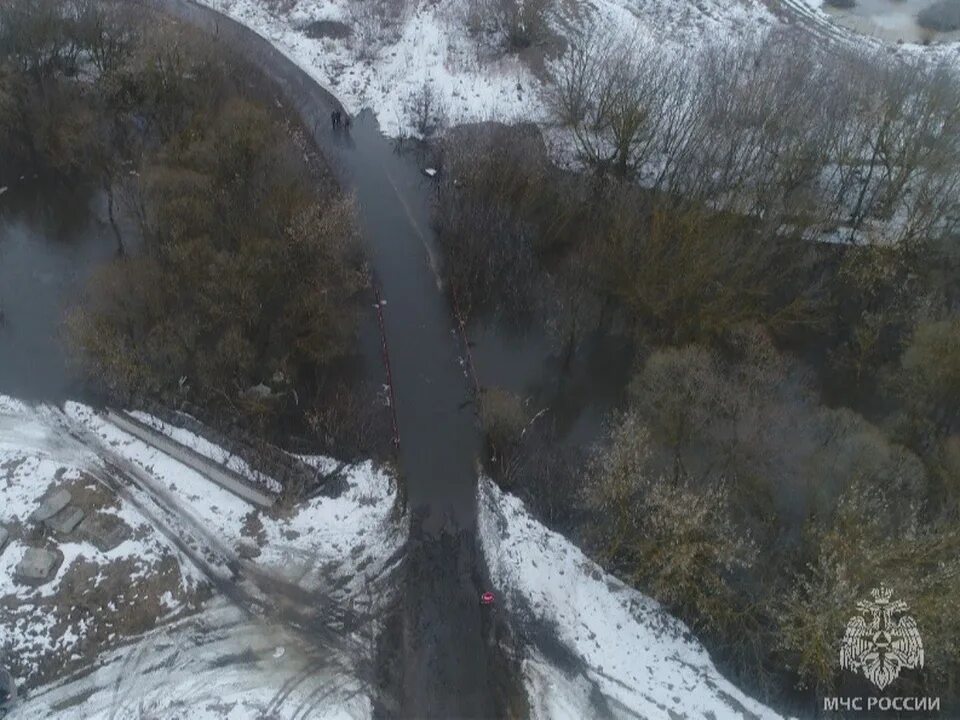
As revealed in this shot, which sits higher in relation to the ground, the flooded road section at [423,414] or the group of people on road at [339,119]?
the group of people on road at [339,119]

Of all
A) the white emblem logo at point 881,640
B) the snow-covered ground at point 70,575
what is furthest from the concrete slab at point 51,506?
the white emblem logo at point 881,640

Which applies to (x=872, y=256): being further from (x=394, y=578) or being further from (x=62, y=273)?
(x=62, y=273)

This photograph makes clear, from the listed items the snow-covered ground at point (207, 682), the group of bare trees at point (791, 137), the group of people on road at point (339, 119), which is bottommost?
the snow-covered ground at point (207, 682)

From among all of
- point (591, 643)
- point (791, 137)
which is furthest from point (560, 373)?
point (791, 137)

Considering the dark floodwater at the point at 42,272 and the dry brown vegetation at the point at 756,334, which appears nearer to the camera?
the dry brown vegetation at the point at 756,334

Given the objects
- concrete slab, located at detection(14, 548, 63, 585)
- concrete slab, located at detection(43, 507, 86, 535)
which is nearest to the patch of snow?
concrete slab, located at detection(43, 507, 86, 535)

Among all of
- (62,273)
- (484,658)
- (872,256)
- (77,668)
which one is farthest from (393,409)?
(872,256)

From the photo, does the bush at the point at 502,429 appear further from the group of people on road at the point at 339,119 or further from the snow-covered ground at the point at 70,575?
the group of people on road at the point at 339,119

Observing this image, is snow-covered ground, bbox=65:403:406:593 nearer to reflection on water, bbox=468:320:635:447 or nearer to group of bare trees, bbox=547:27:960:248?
reflection on water, bbox=468:320:635:447

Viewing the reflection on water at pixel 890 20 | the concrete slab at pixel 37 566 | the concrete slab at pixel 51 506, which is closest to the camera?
the concrete slab at pixel 37 566
